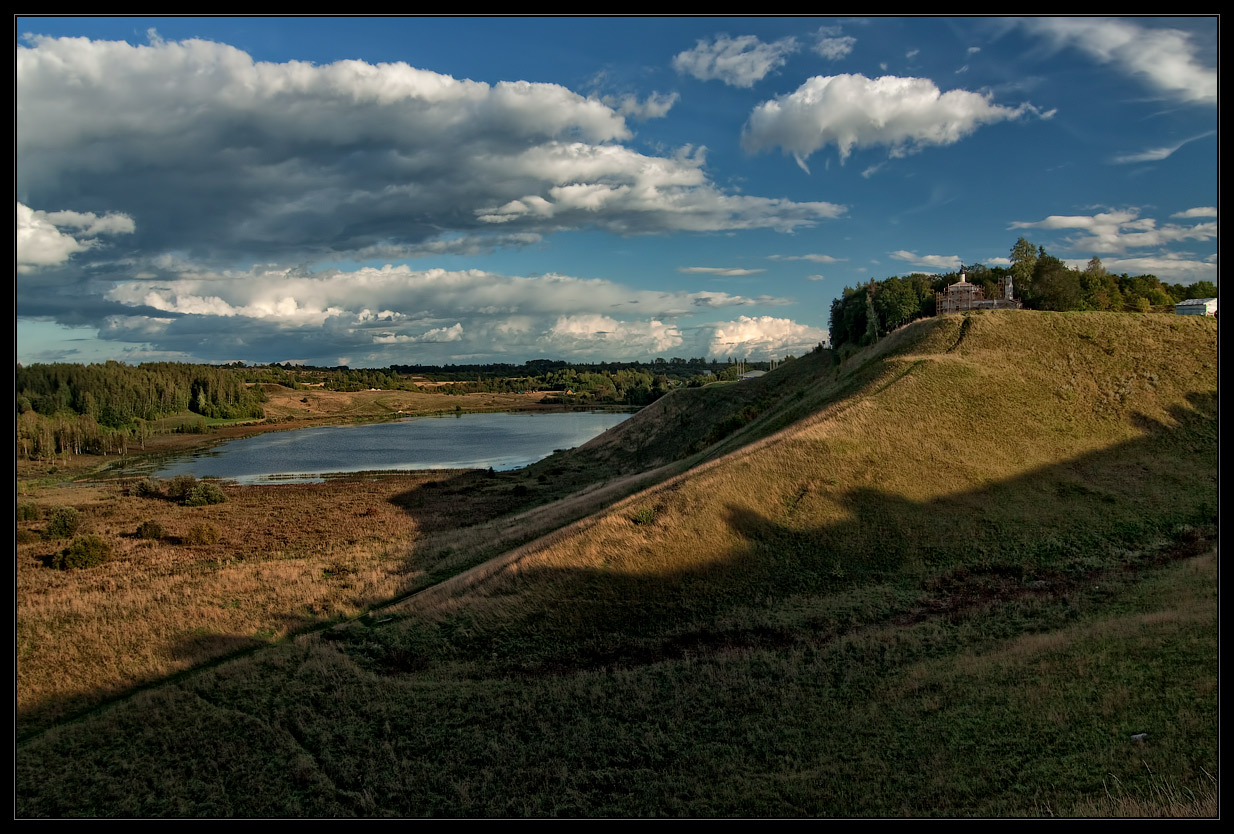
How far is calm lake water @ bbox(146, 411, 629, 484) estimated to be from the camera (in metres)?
84.4

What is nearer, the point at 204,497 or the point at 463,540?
the point at 463,540

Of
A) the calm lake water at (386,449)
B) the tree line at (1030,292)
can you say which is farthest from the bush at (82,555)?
the tree line at (1030,292)

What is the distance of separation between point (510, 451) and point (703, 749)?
9219 cm

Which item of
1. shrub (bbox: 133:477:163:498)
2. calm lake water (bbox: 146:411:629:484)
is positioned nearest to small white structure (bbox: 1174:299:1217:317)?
calm lake water (bbox: 146:411:629:484)

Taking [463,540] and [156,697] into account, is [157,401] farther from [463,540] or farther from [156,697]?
[156,697]

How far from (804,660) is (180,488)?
63.9 m

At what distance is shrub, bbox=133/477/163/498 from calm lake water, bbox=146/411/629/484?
11.0 meters

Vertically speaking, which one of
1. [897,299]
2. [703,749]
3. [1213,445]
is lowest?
[703,749]

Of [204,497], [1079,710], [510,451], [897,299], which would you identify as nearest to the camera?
[1079,710]

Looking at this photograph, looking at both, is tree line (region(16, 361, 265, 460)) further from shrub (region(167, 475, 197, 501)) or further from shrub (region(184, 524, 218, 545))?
shrub (region(184, 524, 218, 545))

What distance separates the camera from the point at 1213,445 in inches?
1121

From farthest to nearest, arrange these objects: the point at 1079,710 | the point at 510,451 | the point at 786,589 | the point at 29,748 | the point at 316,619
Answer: the point at 510,451 < the point at 316,619 < the point at 786,589 < the point at 29,748 < the point at 1079,710

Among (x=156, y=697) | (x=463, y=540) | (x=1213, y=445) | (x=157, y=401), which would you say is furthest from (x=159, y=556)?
(x=157, y=401)

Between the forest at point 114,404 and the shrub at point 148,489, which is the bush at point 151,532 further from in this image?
the forest at point 114,404
